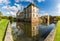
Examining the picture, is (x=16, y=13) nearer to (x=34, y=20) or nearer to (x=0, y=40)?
(x=34, y=20)

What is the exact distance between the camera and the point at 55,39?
23.0 ft

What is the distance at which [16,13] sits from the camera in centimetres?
4859

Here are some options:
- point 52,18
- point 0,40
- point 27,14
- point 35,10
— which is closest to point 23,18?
point 27,14

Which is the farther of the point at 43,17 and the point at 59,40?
the point at 43,17

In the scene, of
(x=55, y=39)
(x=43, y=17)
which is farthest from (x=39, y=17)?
(x=55, y=39)

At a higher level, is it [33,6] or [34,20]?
[33,6]

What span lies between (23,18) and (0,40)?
40860 mm

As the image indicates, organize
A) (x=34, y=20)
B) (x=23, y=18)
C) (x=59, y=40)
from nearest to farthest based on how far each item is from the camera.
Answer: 1. (x=59, y=40)
2. (x=34, y=20)
3. (x=23, y=18)

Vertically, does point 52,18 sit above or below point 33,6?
below

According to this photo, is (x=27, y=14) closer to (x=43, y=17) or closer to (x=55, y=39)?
(x=43, y=17)

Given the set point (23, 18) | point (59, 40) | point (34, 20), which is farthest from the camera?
point (23, 18)

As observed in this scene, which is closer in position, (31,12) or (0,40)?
(0,40)

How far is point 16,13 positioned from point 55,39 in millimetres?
42142

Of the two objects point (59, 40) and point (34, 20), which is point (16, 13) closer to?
point (34, 20)
